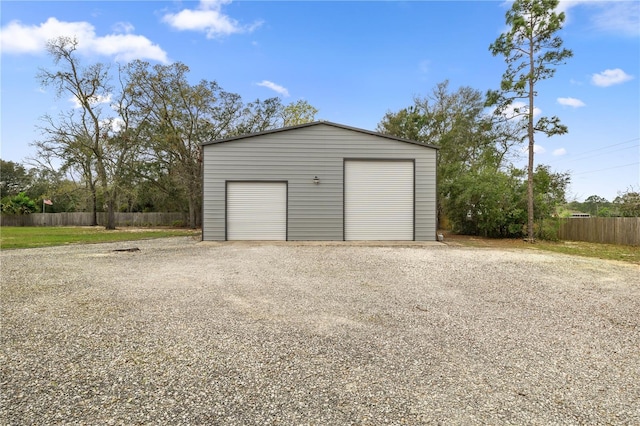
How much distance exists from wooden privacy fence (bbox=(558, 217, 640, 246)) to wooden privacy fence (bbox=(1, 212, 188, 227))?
24.0 m

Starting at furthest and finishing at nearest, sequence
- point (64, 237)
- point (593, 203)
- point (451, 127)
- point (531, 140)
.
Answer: point (593, 203) < point (451, 127) < point (64, 237) < point (531, 140)

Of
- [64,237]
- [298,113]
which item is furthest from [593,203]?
[64,237]

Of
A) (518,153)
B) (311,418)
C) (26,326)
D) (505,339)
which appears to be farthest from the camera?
(518,153)

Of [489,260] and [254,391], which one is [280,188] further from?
[254,391]

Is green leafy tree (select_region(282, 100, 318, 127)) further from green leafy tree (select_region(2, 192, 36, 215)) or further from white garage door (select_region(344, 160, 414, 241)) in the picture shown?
green leafy tree (select_region(2, 192, 36, 215))

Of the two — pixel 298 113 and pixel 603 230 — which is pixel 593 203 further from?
pixel 298 113

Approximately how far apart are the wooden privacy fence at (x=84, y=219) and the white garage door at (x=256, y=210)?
16357 millimetres

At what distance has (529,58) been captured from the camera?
485 inches

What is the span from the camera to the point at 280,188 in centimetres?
1175

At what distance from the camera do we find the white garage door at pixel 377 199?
11.8 m

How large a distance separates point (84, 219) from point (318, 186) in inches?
994

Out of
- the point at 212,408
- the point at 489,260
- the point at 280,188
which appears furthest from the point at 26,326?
the point at 280,188

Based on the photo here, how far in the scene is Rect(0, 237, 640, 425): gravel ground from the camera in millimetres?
2047

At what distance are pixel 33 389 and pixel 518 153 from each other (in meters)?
22.9
